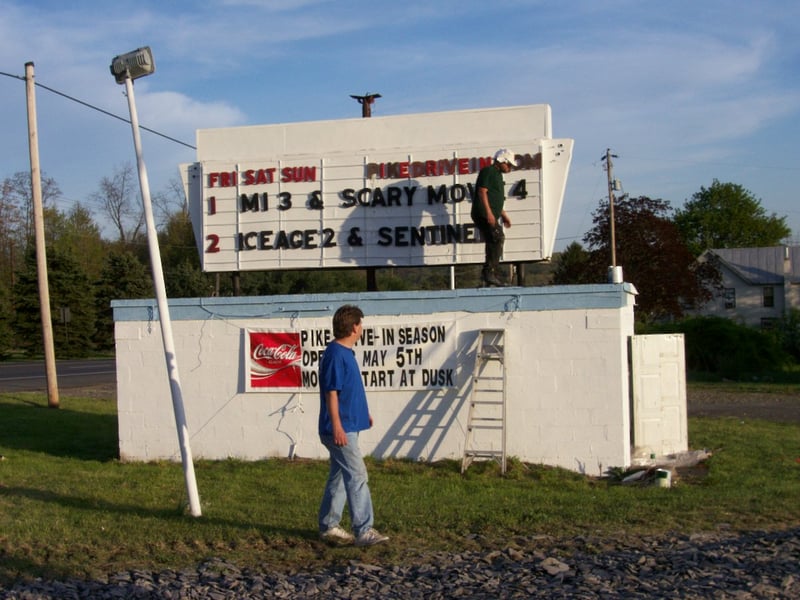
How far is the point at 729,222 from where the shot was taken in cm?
9462

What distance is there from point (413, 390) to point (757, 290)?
208ft

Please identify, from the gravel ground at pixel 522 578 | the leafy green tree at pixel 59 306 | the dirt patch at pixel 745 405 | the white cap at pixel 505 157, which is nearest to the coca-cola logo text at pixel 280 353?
the white cap at pixel 505 157

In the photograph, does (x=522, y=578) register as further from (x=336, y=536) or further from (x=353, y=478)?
(x=336, y=536)

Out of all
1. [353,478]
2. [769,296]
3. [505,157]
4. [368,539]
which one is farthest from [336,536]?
[769,296]

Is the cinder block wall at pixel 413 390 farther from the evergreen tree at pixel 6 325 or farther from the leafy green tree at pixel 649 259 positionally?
the evergreen tree at pixel 6 325

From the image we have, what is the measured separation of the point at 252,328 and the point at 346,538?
5112mm

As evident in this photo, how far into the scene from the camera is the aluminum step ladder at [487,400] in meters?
10.7

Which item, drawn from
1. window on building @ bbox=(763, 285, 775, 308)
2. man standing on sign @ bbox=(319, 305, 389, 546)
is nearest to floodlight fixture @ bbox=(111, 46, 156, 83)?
man standing on sign @ bbox=(319, 305, 389, 546)

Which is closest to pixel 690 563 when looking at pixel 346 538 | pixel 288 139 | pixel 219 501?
pixel 346 538

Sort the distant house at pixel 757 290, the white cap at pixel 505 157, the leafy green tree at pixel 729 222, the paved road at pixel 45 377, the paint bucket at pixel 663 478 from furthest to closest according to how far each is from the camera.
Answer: the leafy green tree at pixel 729 222, the distant house at pixel 757 290, the paved road at pixel 45 377, the white cap at pixel 505 157, the paint bucket at pixel 663 478

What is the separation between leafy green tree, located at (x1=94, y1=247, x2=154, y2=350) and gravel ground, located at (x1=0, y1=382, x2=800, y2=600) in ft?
155

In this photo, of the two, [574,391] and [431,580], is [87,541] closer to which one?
[431,580]

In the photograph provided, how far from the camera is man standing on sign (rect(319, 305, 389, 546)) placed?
23.3ft

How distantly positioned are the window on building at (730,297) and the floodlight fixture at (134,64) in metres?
66.5
